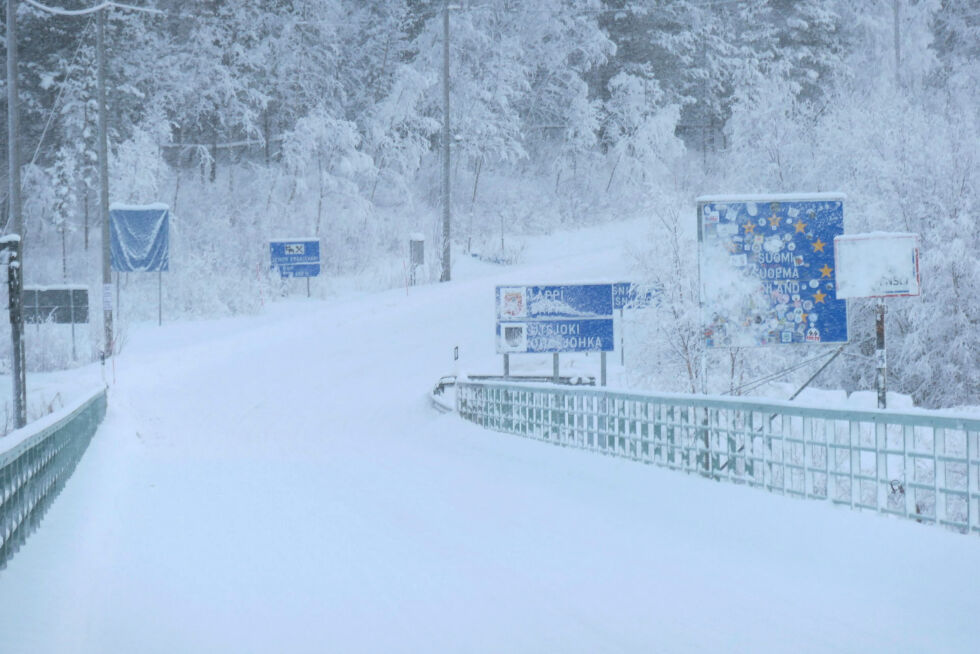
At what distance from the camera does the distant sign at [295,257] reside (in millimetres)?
44812

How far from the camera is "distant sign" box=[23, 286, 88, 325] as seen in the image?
32562 millimetres

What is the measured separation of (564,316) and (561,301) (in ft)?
1.26

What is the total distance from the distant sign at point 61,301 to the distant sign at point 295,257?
12.1 meters

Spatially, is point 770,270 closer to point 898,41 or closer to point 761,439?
point 761,439

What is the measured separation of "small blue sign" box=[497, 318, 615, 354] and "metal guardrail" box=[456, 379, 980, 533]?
118 inches

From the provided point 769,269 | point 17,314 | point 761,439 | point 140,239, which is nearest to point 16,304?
point 17,314

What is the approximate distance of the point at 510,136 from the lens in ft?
212

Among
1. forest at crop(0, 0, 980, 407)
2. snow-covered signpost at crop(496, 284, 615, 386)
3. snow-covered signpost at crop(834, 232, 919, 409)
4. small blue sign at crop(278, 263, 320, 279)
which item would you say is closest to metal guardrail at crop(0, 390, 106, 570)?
snow-covered signpost at crop(834, 232, 919, 409)

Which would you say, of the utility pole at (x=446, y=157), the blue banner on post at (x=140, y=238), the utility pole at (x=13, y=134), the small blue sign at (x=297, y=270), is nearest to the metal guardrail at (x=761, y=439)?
the utility pole at (x=13, y=134)

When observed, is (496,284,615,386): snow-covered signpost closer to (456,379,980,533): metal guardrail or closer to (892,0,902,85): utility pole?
(456,379,980,533): metal guardrail

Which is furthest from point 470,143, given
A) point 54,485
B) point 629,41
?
point 54,485

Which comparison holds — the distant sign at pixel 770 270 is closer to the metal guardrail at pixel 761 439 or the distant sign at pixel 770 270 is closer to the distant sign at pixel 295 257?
the metal guardrail at pixel 761 439

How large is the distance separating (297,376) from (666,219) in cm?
1225

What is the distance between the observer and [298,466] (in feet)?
63.0
